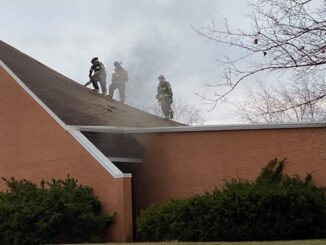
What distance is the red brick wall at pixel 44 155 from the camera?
13562mm

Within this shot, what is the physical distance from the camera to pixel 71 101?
18125 millimetres

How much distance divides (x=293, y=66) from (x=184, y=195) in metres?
8.67

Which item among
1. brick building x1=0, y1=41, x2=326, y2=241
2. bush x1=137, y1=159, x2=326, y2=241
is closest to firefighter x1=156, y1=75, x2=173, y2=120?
brick building x1=0, y1=41, x2=326, y2=241

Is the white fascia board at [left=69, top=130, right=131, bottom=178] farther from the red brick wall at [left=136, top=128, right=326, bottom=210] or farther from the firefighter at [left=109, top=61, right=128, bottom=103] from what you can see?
the firefighter at [left=109, top=61, right=128, bottom=103]

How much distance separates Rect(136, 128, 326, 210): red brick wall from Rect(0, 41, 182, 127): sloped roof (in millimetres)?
1923

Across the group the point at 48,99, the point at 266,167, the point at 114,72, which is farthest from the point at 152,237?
the point at 114,72

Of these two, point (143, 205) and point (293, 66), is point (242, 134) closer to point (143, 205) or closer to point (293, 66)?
point (143, 205)

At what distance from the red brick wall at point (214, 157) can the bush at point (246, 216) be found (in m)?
1.40

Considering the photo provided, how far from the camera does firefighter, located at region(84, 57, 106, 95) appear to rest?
21898mm

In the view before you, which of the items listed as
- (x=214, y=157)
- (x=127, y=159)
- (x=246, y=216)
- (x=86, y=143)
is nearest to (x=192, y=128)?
(x=214, y=157)

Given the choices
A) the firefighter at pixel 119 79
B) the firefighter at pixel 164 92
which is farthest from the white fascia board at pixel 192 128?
the firefighter at pixel 119 79

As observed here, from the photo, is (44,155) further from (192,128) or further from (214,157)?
(214,157)

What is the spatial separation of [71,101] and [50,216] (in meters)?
6.45

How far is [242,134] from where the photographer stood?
14484 millimetres
